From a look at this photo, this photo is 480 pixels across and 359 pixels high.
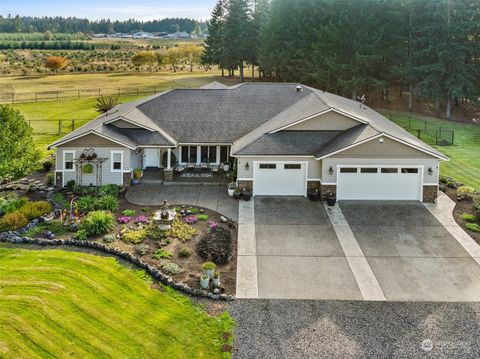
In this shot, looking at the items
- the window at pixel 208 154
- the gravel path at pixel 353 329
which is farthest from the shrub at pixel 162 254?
the window at pixel 208 154

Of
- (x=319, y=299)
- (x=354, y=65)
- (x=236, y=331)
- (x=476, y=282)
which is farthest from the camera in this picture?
(x=354, y=65)

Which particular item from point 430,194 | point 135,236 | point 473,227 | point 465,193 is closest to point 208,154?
point 135,236

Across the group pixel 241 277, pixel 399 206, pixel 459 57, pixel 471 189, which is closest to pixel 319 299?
pixel 241 277

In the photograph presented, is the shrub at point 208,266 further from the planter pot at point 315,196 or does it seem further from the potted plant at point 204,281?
the planter pot at point 315,196

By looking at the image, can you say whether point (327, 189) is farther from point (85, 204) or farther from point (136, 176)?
point (85, 204)

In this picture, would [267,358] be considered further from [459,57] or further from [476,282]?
[459,57]

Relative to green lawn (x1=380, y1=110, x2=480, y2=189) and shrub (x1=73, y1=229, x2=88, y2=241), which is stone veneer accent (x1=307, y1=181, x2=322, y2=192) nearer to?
green lawn (x1=380, y1=110, x2=480, y2=189)
